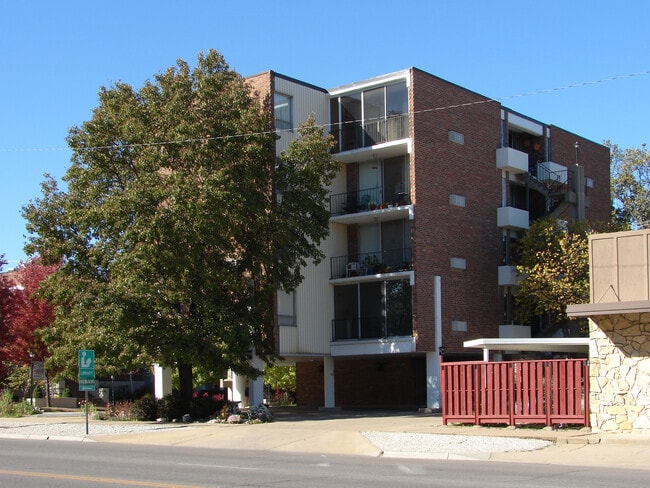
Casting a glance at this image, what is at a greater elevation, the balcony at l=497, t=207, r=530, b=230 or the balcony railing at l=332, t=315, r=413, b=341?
the balcony at l=497, t=207, r=530, b=230

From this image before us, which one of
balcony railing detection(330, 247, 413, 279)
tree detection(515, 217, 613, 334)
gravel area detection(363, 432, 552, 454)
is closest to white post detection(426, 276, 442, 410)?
balcony railing detection(330, 247, 413, 279)

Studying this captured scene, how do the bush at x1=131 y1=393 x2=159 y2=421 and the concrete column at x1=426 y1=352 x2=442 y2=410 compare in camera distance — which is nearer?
the bush at x1=131 y1=393 x2=159 y2=421

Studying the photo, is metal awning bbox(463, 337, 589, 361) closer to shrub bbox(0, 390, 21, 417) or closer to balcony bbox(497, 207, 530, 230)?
balcony bbox(497, 207, 530, 230)

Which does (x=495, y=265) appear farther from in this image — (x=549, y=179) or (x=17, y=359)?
(x=17, y=359)

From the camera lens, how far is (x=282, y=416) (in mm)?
34156

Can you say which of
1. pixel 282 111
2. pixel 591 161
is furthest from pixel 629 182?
pixel 282 111

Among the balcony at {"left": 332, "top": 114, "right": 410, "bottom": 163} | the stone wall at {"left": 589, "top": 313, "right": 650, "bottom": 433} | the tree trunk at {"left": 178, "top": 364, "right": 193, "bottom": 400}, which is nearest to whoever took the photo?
the stone wall at {"left": 589, "top": 313, "right": 650, "bottom": 433}

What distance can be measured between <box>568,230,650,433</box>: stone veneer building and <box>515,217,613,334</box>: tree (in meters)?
14.1

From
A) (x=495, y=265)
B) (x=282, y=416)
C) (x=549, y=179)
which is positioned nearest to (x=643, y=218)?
(x=549, y=179)

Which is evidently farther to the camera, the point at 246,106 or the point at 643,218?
the point at 643,218

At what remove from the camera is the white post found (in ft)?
115

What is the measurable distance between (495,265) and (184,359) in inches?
638

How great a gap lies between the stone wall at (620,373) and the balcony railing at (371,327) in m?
13.1

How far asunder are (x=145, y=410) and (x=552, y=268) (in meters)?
17.6
